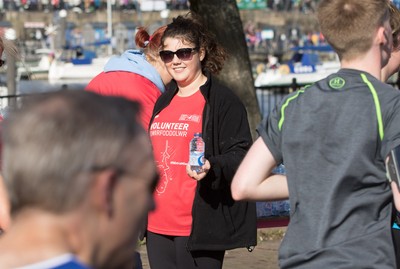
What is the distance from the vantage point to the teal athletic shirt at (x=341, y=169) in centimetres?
357

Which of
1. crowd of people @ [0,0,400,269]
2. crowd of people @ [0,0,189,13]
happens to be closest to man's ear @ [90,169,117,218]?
crowd of people @ [0,0,400,269]

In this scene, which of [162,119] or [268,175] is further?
[162,119]

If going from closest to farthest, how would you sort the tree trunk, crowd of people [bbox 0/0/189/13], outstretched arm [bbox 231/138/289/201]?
outstretched arm [bbox 231/138/289/201] < the tree trunk < crowd of people [bbox 0/0/189/13]

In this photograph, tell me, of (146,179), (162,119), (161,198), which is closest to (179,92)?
(162,119)

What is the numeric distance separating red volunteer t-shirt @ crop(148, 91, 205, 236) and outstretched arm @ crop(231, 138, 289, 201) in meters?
1.72

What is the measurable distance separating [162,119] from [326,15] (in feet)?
6.75

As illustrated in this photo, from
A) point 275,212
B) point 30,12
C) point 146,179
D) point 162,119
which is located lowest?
point 30,12

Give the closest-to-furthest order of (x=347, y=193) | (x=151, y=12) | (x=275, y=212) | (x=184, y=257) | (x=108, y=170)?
1. (x=108, y=170)
2. (x=347, y=193)
3. (x=184, y=257)
4. (x=275, y=212)
5. (x=151, y=12)

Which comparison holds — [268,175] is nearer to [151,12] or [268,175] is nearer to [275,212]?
[275,212]

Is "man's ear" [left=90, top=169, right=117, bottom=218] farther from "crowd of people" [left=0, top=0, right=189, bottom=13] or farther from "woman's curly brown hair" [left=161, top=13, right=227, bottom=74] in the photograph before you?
"crowd of people" [left=0, top=0, right=189, bottom=13]

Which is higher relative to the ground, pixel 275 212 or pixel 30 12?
pixel 275 212

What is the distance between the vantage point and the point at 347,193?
3.58 meters

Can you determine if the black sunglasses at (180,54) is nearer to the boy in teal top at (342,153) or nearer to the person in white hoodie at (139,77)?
the person in white hoodie at (139,77)

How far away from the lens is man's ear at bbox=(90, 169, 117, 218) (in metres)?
1.94
